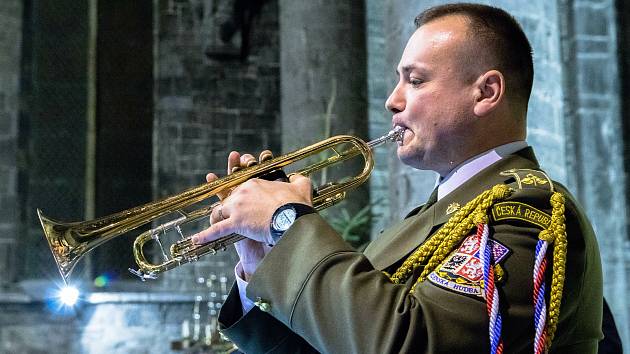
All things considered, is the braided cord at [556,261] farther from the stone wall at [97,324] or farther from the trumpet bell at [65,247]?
the stone wall at [97,324]

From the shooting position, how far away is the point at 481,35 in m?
2.39

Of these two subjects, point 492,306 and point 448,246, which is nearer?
point 492,306

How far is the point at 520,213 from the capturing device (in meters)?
2.06

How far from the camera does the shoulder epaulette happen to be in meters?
2.14

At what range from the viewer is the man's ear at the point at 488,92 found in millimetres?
2363

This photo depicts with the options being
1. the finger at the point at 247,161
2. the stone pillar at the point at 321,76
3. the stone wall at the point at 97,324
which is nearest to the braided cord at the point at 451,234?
the finger at the point at 247,161

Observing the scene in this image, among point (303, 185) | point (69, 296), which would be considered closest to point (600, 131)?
point (69, 296)

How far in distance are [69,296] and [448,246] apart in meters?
8.74

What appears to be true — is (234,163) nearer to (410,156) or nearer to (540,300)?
(410,156)

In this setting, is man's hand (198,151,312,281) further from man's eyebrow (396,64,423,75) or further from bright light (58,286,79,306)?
bright light (58,286,79,306)

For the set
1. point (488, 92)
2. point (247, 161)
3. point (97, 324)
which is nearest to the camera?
point (488, 92)

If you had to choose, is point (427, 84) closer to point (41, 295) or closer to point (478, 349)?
point (478, 349)

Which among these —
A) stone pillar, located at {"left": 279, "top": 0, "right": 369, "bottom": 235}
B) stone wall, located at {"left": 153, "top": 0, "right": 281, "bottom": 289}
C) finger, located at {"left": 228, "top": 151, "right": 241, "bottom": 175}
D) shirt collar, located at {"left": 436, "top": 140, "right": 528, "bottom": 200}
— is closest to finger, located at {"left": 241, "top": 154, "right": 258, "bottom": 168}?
finger, located at {"left": 228, "top": 151, "right": 241, "bottom": 175}

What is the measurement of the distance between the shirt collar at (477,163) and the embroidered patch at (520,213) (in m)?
0.33
